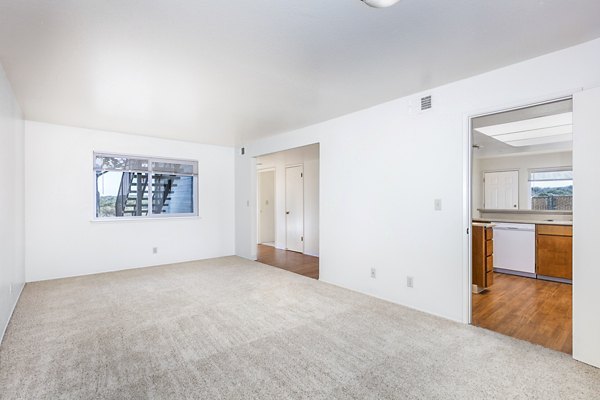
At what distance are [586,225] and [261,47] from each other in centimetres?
269

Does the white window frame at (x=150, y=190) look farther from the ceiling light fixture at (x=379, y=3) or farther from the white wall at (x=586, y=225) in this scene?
the white wall at (x=586, y=225)

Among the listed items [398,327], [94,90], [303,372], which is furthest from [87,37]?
[398,327]

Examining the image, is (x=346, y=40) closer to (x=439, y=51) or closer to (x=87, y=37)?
(x=439, y=51)

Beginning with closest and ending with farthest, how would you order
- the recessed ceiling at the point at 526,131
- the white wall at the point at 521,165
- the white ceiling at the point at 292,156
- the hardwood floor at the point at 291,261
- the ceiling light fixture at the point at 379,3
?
1. the ceiling light fixture at the point at 379,3
2. the recessed ceiling at the point at 526,131
3. the hardwood floor at the point at 291,261
4. the white ceiling at the point at 292,156
5. the white wall at the point at 521,165

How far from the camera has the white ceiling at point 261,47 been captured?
184cm

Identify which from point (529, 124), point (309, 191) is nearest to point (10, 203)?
point (309, 191)

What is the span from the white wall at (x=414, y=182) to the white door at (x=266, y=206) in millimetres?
4216

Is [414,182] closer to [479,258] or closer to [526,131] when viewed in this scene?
[479,258]

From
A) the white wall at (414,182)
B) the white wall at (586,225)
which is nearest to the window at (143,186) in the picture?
the white wall at (414,182)

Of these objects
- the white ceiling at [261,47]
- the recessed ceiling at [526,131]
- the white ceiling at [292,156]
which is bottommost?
the white ceiling at [292,156]

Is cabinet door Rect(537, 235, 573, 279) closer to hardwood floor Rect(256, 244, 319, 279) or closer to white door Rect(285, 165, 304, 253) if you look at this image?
hardwood floor Rect(256, 244, 319, 279)

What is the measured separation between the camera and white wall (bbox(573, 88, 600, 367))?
6.97ft

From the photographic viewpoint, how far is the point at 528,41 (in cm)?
219

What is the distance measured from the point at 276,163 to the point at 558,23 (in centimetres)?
609
